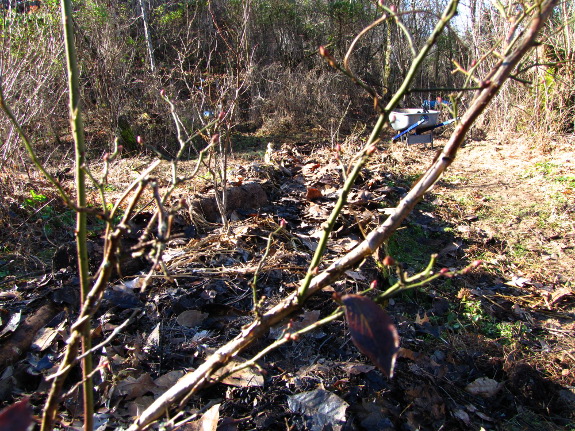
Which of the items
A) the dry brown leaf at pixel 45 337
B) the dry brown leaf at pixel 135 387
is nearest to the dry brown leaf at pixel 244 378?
the dry brown leaf at pixel 135 387

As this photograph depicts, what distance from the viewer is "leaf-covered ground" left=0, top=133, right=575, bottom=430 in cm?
189

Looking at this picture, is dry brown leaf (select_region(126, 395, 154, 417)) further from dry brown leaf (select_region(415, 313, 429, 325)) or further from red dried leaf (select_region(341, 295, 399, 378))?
dry brown leaf (select_region(415, 313, 429, 325))

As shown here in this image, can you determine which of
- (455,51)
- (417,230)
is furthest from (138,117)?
(455,51)

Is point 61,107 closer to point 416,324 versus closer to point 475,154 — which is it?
point 416,324

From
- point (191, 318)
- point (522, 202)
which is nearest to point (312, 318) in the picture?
point (191, 318)

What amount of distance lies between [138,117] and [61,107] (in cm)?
145

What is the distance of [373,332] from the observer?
751 millimetres

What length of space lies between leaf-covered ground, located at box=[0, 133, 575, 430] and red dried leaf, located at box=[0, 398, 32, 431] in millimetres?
515

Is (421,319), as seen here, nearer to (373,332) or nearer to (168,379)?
(168,379)

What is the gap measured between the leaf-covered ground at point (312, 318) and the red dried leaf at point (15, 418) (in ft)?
1.69

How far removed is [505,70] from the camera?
2.89ft

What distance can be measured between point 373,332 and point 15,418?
1.82 ft

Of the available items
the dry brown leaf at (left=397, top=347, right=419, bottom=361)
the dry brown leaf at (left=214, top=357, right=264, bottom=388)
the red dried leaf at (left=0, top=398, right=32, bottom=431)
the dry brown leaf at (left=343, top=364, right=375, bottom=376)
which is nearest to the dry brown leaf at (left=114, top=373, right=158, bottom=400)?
the dry brown leaf at (left=214, top=357, right=264, bottom=388)

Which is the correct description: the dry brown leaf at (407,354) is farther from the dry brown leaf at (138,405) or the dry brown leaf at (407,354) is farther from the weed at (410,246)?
the weed at (410,246)
